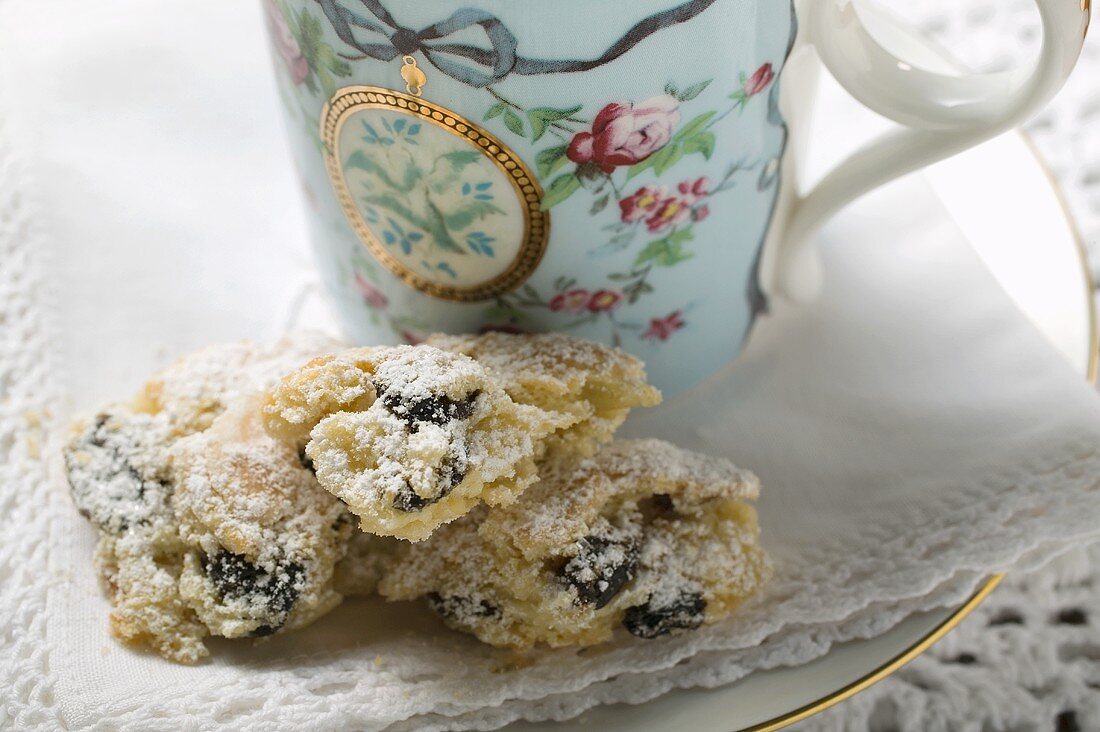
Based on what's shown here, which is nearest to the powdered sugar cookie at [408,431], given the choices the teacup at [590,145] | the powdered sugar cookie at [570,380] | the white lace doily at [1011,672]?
the powdered sugar cookie at [570,380]

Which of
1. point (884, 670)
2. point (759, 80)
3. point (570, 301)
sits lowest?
point (884, 670)

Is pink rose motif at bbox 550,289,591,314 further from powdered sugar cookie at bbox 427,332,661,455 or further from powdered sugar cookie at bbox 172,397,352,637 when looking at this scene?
powdered sugar cookie at bbox 172,397,352,637

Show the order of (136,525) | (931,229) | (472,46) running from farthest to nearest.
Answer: (931,229), (136,525), (472,46)

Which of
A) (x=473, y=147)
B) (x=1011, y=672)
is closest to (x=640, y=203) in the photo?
(x=473, y=147)

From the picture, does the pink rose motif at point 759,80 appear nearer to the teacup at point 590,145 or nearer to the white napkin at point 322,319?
the teacup at point 590,145

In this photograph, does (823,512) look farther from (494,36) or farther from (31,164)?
(31,164)

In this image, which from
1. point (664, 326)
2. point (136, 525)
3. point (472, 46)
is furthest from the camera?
point (664, 326)

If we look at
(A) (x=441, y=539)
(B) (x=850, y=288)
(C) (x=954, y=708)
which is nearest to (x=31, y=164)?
(A) (x=441, y=539)

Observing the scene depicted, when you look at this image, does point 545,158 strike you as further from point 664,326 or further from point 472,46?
point 664,326
